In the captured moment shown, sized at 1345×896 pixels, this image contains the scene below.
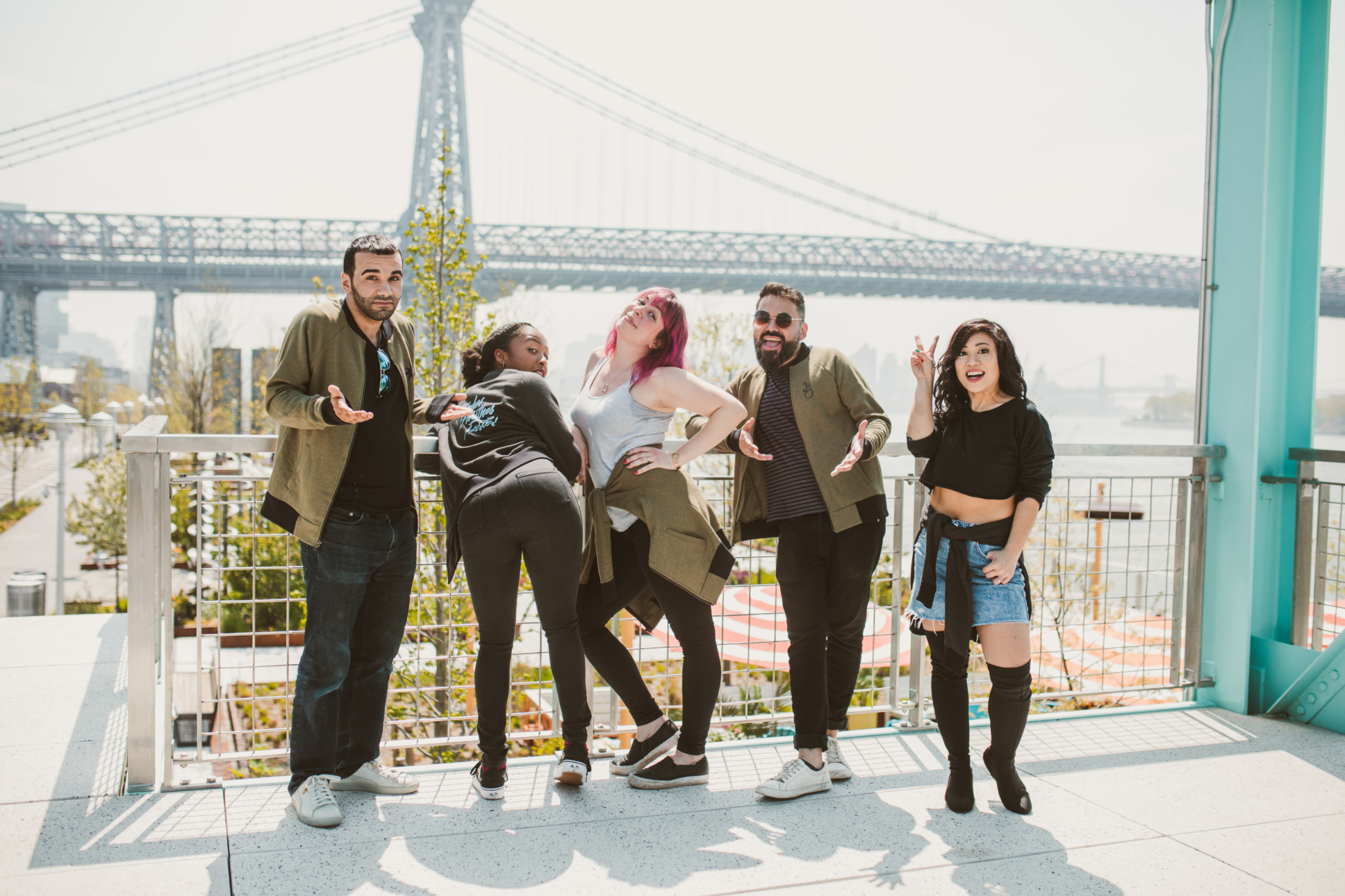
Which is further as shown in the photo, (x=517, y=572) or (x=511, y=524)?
(x=517, y=572)

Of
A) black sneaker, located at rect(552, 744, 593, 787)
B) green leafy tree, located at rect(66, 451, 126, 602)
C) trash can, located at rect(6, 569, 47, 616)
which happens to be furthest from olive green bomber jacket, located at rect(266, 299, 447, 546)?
green leafy tree, located at rect(66, 451, 126, 602)

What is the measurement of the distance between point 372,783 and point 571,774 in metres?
0.56

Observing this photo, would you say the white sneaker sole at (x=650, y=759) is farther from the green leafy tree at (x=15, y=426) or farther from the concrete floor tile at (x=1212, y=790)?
the green leafy tree at (x=15, y=426)

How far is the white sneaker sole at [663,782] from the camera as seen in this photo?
7.95 ft

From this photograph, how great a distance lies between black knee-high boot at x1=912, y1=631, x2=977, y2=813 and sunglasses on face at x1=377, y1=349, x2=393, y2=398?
1621mm

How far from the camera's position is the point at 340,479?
7.16 ft

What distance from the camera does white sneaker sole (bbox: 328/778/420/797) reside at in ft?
7.82

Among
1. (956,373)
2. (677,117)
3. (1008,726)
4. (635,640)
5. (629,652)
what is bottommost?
(635,640)

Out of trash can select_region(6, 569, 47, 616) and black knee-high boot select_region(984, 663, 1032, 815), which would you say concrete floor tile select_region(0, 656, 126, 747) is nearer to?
black knee-high boot select_region(984, 663, 1032, 815)

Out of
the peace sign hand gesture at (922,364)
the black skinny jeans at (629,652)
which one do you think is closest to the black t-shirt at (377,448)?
the black skinny jeans at (629,652)

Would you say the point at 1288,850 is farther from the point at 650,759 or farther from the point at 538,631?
the point at 538,631

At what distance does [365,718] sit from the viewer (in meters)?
2.37

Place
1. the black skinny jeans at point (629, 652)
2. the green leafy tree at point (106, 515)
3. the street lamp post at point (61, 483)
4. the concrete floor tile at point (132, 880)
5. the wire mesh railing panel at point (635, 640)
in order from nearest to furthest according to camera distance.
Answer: the concrete floor tile at point (132, 880) → the black skinny jeans at point (629, 652) → the wire mesh railing panel at point (635, 640) → the street lamp post at point (61, 483) → the green leafy tree at point (106, 515)

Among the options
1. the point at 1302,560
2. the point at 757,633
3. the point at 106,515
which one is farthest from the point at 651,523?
the point at 106,515
